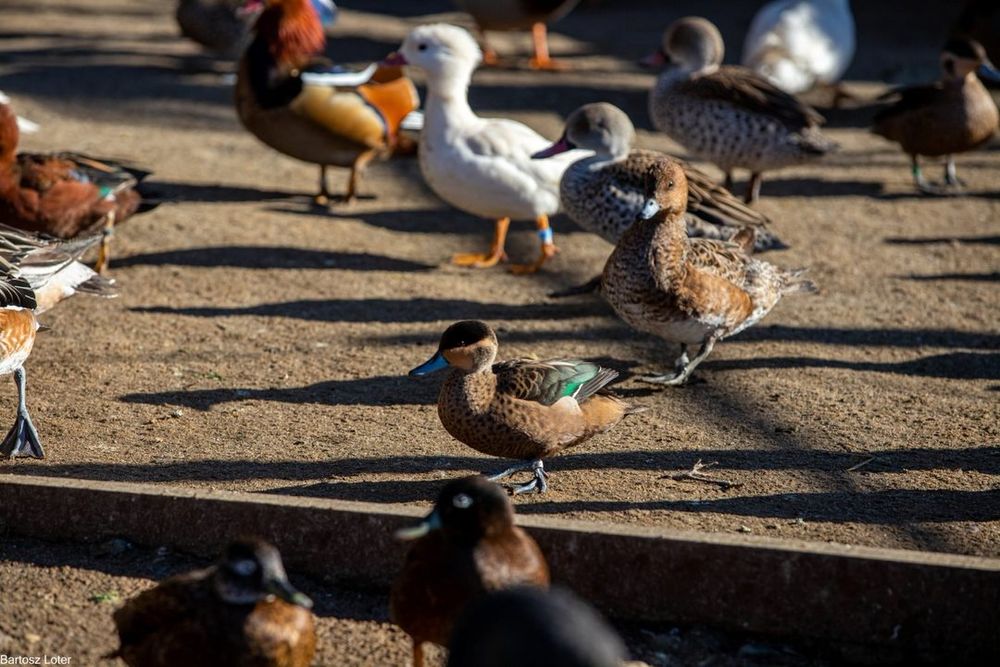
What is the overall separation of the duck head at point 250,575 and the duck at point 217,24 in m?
8.93

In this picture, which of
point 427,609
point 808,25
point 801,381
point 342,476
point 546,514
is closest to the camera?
point 427,609

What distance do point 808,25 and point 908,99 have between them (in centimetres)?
178

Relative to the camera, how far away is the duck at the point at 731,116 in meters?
7.49

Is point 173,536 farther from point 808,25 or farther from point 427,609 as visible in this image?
point 808,25

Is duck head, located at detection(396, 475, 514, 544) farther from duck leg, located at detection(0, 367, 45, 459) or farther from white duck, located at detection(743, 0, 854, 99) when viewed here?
white duck, located at detection(743, 0, 854, 99)

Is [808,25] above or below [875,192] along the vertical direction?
above

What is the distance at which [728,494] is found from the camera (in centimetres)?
426

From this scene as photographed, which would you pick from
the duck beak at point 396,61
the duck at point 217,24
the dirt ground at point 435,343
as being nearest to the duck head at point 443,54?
the duck beak at point 396,61

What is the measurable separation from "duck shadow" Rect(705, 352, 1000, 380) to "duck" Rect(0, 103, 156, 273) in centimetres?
307

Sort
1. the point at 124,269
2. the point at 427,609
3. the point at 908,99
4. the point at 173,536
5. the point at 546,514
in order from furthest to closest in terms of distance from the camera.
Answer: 1. the point at 908,99
2. the point at 124,269
3. the point at 546,514
4. the point at 173,536
5. the point at 427,609

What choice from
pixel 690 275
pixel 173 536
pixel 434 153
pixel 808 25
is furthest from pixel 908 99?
pixel 173 536

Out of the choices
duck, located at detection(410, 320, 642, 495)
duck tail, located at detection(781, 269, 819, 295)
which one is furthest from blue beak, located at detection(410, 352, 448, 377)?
duck tail, located at detection(781, 269, 819, 295)

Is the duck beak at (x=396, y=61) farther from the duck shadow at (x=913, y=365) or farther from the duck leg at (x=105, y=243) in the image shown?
the duck shadow at (x=913, y=365)

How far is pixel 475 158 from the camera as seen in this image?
6.50 meters
